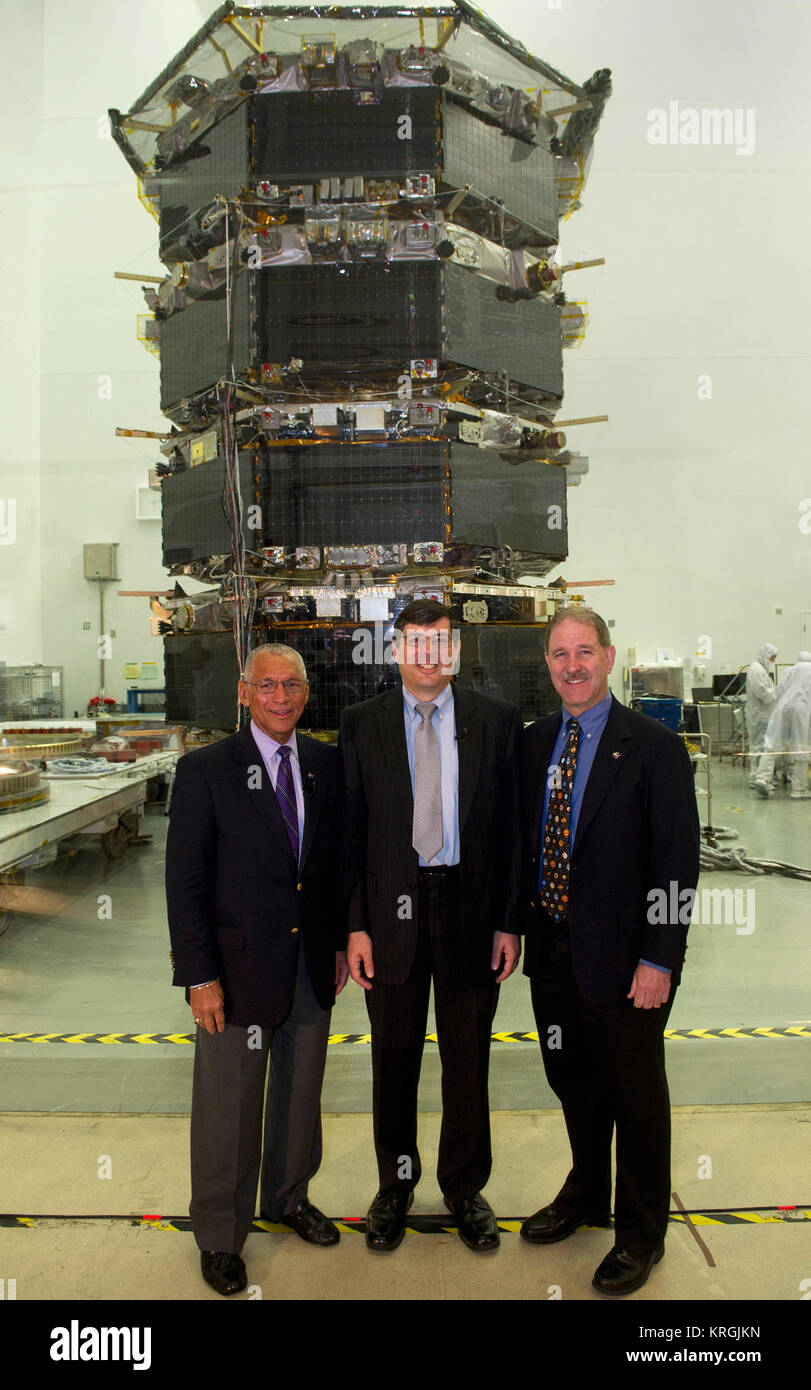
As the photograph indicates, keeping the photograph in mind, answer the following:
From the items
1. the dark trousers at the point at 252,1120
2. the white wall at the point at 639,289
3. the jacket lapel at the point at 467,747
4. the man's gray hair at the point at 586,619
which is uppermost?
the white wall at the point at 639,289

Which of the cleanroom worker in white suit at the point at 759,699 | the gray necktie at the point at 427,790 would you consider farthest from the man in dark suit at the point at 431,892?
the cleanroom worker in white suit at the point at 759,699

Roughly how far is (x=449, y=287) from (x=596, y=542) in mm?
4032

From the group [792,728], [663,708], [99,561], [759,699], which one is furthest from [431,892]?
[759,699]

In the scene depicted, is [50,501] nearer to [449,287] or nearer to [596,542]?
[596,542]

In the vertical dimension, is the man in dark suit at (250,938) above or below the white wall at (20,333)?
below

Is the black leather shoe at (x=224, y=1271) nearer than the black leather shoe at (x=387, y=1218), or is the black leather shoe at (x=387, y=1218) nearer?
the black leather shoe at (x=224, y=1271)

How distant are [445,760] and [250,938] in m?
0.81

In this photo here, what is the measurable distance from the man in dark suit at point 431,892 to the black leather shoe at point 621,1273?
1.14ft

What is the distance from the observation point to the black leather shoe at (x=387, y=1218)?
8.73 feet

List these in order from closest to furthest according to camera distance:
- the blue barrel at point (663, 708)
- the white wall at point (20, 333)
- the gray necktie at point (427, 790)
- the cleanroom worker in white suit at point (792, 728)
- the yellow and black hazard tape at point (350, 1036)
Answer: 1. the gray necktie at point (427, 790)
2. the yellow and black hazard tape at point (350, 1036)
3. the white wall at point (20, 333)
4. the blue barrel at point (663, 708)
5. the cleanroom worker in white suit at point (792, 728)
